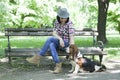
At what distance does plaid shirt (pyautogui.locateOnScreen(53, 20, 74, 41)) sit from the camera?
952 centimetres

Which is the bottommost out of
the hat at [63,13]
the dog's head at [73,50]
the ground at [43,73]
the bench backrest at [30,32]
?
the ground at [43,73]

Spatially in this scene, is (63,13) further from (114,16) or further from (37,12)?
(37,12)

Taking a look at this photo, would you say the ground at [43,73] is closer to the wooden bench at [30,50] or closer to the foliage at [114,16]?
the wooden bench at [30,50]

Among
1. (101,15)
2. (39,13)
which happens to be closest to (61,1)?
(39,13)

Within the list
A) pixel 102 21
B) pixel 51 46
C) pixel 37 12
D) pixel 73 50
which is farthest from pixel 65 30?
pixel 37 12

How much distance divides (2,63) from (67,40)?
7.47 feet

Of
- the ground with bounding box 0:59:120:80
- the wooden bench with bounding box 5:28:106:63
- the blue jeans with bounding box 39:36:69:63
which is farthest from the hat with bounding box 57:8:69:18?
the ground with bounding box 0:59:120:80

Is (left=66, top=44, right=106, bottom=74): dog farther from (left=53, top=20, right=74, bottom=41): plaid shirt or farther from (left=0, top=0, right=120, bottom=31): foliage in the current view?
(left=0, top=0, right=120, bottom=31): foliage

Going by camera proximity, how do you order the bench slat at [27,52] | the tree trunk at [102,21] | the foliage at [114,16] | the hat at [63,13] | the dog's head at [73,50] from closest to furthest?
the dog's head at [73,50]
the hat at [63,13]
the bench slat at [27,52]
the tree trunk at [102,21]
the foliage at [114,16]

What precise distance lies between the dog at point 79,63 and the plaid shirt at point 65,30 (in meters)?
0.40

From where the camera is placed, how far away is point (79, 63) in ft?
30.1

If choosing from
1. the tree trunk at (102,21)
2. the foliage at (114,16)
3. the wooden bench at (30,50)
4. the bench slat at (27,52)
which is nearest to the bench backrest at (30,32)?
the wooden bench at (30,50)

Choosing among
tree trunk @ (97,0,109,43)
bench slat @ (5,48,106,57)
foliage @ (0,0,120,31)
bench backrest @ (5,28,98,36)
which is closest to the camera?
bench slat @ (5,48,106,57)

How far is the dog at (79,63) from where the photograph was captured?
30.0ft
